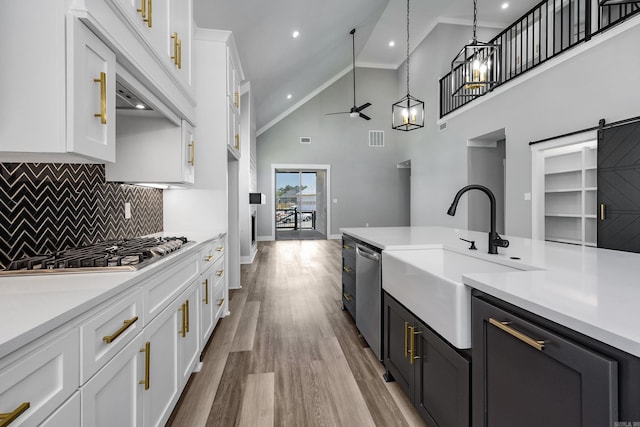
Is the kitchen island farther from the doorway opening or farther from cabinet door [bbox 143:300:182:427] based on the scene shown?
the doorway opening

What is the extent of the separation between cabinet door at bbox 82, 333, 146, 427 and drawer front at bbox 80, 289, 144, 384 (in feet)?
0.10

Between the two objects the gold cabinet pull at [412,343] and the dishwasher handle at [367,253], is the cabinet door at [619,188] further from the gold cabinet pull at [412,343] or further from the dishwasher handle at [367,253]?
the gold cabinet pull at [412,343]

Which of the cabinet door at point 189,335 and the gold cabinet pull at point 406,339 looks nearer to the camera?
the gold cabinet pull at point 406,339

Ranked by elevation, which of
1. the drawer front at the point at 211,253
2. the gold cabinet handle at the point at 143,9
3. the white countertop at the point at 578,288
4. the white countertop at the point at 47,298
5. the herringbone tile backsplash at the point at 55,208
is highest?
the gold cabinet handle at the point at 143,9

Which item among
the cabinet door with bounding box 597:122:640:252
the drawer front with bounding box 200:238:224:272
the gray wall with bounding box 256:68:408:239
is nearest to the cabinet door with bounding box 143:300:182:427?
the drawer front with bounding box 200:238:224:272

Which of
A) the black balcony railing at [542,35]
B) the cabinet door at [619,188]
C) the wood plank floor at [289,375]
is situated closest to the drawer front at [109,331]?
the wood plank floor at [289,375]

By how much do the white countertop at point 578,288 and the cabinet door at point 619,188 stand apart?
2.43 m

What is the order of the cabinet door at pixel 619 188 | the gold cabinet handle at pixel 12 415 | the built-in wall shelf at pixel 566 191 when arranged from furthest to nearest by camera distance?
the built-in wall shelf at pixel 566 191, the cabinet door at pixel 619 188, the gold cabinet handle at pixel 12 415

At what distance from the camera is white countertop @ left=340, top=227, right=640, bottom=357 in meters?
0.61

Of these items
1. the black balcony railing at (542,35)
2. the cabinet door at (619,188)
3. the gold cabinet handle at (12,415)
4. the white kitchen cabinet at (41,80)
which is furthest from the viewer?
the black balcony railing at (542,35)

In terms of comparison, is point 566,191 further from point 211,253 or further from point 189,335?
point 189,335

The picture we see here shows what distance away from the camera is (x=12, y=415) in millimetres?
574

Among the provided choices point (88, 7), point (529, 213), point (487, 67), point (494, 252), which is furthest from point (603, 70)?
point (88, 7)

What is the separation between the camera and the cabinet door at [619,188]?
3.08 metres
